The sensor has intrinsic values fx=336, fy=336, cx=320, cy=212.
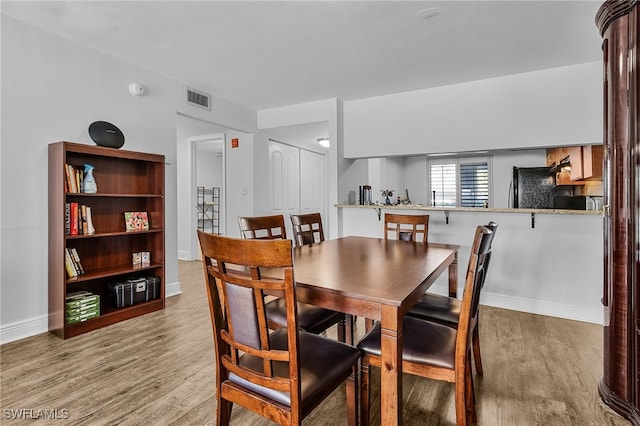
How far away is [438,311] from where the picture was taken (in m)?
1.89

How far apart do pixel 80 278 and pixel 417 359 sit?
2.70 meters

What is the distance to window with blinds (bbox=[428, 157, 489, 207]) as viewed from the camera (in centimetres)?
616

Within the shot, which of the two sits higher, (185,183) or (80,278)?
(185,183)

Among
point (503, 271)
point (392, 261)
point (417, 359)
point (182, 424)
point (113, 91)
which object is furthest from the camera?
point (503, 271)

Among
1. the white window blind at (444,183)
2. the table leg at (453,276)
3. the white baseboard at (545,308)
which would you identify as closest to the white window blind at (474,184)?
the white window blind at (444,183)

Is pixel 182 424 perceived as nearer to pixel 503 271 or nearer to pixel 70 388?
pixel 70 388

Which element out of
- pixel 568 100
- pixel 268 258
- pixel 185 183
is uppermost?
pixel 568 100

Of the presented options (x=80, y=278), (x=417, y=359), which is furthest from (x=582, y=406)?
(x=80, y=278)

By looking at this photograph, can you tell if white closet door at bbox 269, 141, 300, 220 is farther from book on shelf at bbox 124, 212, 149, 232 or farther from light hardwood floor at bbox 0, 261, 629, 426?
light hardwood floor at bbox 0, 261, 629, 426

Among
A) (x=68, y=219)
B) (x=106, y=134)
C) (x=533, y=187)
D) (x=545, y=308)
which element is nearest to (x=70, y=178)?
(x=68, y=219)

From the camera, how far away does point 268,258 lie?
1062 millimetres

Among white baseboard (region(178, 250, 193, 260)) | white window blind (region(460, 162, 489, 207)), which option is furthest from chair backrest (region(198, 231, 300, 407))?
white window blind (region(460, 162, 489, 207))

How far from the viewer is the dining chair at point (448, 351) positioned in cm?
138

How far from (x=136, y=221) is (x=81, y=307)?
2.93 feet
